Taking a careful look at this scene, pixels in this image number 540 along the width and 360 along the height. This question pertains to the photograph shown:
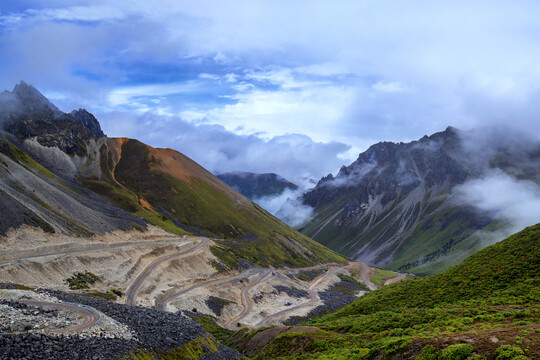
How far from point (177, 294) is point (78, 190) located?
86445mm

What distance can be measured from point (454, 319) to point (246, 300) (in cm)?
9290

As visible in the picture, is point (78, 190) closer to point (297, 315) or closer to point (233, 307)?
point (233, 307)

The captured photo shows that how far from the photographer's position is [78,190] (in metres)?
168

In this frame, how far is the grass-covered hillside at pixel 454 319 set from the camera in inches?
1032

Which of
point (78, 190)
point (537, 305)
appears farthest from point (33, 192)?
point (537, 305)

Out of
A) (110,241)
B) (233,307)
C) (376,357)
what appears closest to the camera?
(376,357)

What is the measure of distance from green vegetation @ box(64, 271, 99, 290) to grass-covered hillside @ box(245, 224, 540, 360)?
4692cm

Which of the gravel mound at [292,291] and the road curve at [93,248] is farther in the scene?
the gravel mound at [292,291]

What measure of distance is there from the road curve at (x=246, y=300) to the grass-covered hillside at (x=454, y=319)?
41.9 meters

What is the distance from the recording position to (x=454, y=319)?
3884 cm

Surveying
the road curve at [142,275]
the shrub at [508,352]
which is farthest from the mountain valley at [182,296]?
the road curve at [142,275]

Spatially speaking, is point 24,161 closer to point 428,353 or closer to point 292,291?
point 292,291

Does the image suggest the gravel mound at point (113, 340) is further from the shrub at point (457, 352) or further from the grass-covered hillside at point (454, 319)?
the shrub at point (457, 352)

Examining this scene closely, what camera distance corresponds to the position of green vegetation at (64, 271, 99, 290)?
3255 inches
